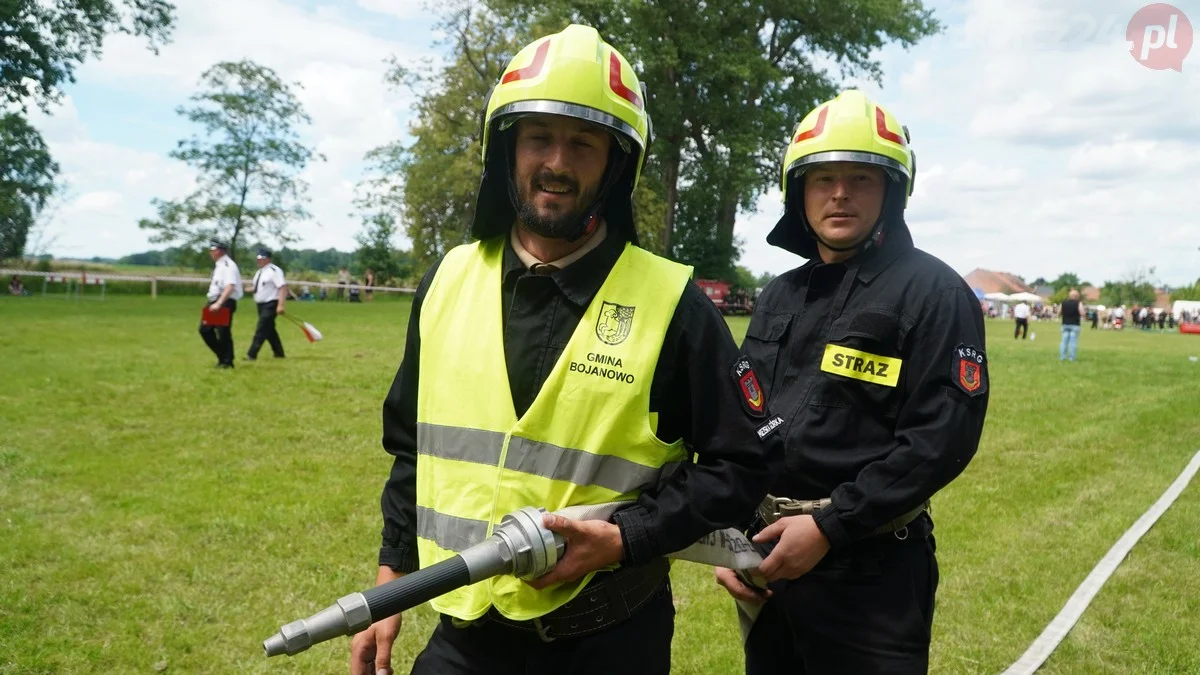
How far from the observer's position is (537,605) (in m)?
1.94

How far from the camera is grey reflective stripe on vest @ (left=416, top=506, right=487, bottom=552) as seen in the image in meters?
1.98

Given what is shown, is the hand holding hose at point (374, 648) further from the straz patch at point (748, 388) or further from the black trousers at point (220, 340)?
the black trousers at point (220, 340)

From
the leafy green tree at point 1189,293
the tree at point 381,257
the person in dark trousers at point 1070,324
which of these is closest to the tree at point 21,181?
the tree at point 381,257

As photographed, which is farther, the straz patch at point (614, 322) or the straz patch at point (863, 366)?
the straz patch at point (863, 366)

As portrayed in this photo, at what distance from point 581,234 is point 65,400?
1102cm

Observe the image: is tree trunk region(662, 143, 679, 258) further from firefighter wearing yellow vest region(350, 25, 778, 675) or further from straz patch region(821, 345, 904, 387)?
firefighter wearing yellow vest region(350, 25, 778, 675)

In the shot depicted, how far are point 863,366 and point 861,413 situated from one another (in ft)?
0.46

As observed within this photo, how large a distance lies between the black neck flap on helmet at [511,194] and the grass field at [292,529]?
9.49 ft

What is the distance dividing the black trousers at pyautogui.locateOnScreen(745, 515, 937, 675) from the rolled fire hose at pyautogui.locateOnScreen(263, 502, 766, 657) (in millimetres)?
660

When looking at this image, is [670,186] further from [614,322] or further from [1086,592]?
[614,322]

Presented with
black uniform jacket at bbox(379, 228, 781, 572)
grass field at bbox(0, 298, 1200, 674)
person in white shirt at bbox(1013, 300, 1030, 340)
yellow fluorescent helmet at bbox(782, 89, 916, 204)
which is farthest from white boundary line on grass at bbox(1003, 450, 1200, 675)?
person in white shirt at bbox(1013, 300, 1030, 340)

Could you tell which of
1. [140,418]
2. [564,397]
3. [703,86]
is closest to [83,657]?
[564,397]

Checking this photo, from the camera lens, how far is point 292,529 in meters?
6.15

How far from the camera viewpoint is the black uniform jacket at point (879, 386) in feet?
7.77
